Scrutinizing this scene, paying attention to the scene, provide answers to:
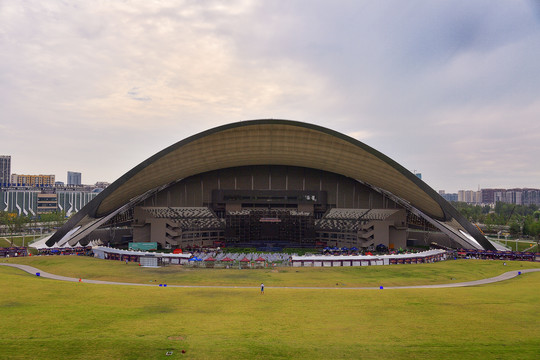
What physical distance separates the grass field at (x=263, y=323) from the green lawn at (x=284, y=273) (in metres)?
7.93

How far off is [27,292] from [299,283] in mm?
23347

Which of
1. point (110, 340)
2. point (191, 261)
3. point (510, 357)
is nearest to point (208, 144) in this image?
point (191, 261)

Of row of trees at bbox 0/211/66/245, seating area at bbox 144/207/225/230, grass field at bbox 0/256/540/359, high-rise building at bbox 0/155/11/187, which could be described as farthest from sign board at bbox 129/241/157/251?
high-rise building at bbox 0/155/11/187

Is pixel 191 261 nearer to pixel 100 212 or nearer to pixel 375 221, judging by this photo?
pixel 100 212

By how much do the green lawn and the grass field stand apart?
7929 mm

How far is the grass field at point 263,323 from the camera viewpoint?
15.5m

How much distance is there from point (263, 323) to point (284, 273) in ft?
76.7

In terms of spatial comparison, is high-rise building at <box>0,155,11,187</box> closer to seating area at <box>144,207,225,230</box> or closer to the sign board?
seating area at <box>144,207,225,230</box>

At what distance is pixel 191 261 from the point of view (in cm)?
4794

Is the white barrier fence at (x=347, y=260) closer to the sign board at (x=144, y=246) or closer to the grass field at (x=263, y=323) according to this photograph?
the grass field at (x=263, y=323)

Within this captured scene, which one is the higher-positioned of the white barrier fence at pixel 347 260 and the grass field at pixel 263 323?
the grass field at pixel 263 323

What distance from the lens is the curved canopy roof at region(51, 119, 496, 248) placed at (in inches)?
2293

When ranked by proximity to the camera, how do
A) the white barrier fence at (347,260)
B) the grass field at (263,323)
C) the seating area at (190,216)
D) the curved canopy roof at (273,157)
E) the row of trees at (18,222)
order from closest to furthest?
the grass field at (263,323)
the white barrier fence at (347,260)
the curved canopy roof at (273,157)
the seating area at (190,216)
the row of trees at (18,222)

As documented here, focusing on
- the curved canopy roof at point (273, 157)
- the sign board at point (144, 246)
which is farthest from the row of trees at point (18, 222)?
the sign board at point (144, 246)
